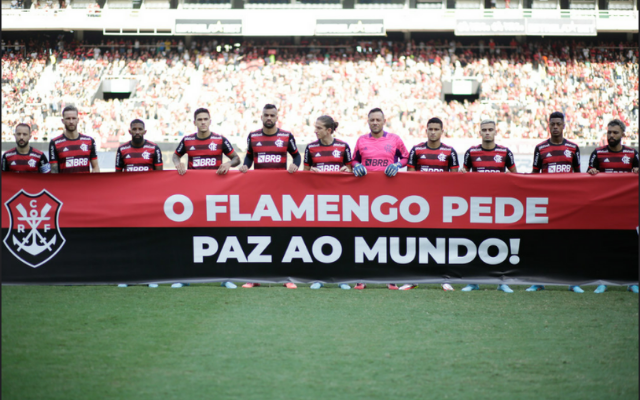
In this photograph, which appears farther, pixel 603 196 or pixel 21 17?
pixel 21 17

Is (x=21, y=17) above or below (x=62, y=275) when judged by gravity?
above

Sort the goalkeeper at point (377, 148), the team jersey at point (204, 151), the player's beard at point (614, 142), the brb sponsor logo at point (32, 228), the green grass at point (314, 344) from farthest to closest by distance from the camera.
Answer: the team jersey at point (204, 151) → the goalkeeper at point (377, 148) → the player's beard at point (614, 142) → the brb sponsor logo at point (32, 228) → the green grass at point (314, 344)

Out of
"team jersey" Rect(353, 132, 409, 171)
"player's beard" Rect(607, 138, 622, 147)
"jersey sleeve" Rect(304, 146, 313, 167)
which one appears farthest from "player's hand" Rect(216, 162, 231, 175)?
"player's beard" Rect(607, 138, 622, 147)

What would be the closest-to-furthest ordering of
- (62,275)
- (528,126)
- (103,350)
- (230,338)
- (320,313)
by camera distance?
(103,350) → (230,338) → (320,313) → (62,275) → (528,126)

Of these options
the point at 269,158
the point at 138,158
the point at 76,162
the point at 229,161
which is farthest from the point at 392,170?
the point at 76,162

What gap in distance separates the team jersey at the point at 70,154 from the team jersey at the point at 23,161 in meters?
0.14

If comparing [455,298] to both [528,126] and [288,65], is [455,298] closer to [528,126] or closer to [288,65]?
[528,126]

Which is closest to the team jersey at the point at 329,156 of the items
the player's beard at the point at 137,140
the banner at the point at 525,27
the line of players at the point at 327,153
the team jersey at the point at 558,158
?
the line of players at the point at 327,153

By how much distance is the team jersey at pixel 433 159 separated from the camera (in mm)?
6785

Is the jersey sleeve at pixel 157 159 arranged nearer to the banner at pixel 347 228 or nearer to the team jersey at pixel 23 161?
the banner at pixel 347 228

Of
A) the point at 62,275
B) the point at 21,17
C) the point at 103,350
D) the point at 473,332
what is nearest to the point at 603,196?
the point at 473,332

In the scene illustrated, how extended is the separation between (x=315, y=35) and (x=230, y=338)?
26.8m

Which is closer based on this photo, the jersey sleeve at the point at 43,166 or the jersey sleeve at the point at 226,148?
the jersey sleeve at the point at 43,166

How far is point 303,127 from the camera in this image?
24906 millimetres
